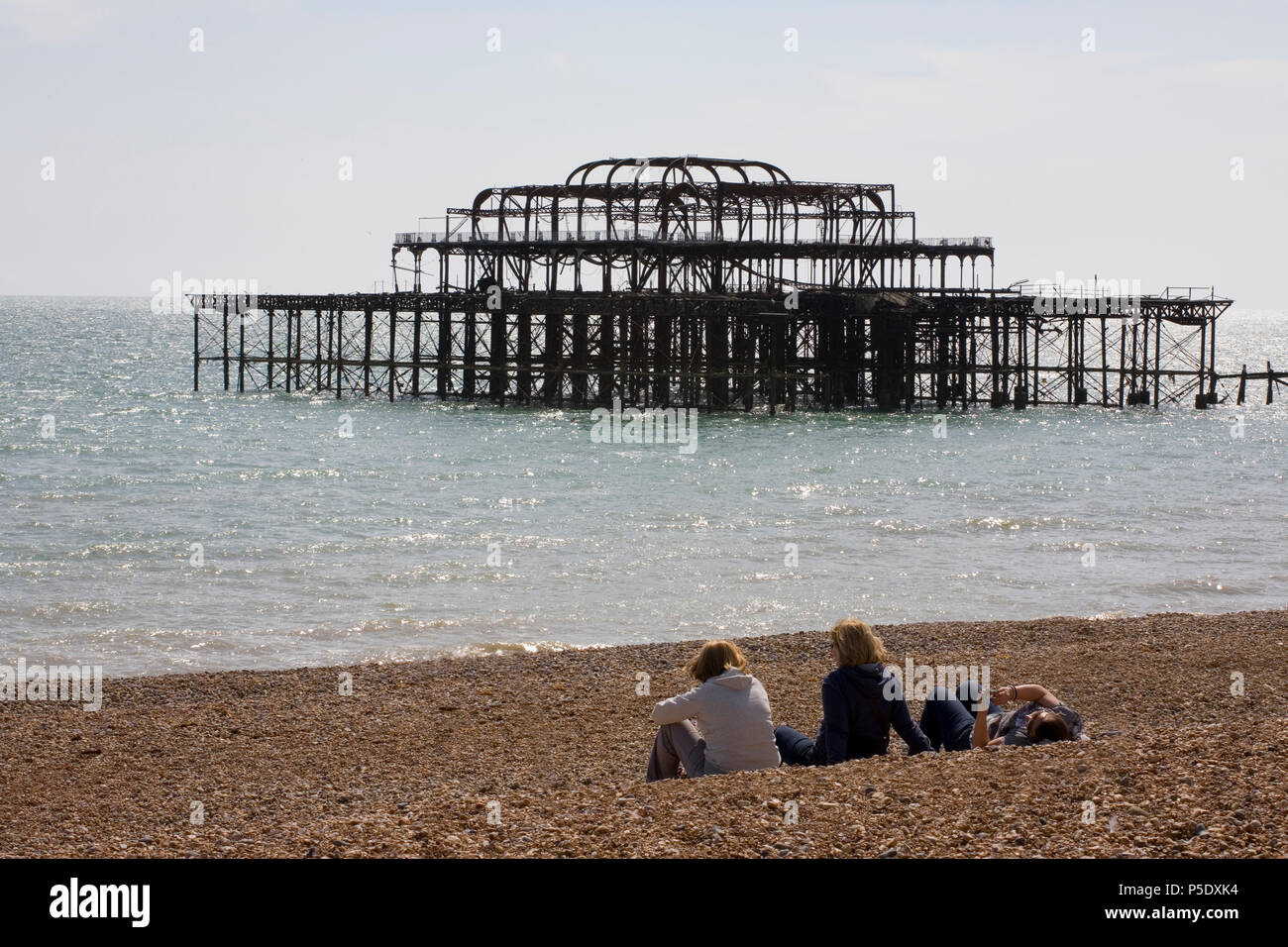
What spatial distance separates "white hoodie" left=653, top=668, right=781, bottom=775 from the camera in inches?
335

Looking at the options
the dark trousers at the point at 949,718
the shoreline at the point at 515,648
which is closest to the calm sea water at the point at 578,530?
the shoreline at the point at 515,648

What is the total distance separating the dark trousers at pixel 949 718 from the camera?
8984mm

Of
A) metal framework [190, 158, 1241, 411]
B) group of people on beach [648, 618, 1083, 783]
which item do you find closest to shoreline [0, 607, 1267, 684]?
group of people on beach [648, 618, 1083, 783]

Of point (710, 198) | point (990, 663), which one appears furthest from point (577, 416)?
point (990, 663)

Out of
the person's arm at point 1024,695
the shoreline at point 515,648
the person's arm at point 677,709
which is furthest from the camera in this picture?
the shoreline at point 515,648

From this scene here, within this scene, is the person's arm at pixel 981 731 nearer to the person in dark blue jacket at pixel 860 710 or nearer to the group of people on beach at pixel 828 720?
the group of people on beach at pixel 828 720

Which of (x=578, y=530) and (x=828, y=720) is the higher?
(x=828, y=720)

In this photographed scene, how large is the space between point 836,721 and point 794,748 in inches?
16.3

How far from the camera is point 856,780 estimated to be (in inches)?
310

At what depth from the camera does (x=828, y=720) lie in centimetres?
867

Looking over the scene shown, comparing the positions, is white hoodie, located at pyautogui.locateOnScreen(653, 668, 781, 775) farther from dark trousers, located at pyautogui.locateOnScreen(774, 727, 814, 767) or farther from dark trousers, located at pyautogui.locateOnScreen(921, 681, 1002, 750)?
dark trousers, located at pyautogui.locateOnScreen(921, 681, 1002, 750)

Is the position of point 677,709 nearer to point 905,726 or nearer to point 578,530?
point 905,726

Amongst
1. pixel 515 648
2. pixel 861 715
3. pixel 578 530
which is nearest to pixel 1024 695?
pixel 861 715
